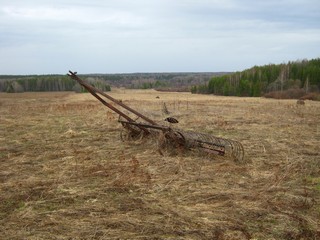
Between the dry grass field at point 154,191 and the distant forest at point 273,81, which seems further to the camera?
the distant forest at point 273,81

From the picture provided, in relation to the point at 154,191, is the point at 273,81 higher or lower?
higher

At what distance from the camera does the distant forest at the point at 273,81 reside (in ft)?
212

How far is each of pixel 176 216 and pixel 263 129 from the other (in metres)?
9.89

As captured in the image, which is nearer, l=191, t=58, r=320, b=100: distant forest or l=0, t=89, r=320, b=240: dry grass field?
l=0, t=89, r=320, b=240: dry grass field

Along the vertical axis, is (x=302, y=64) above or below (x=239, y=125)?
above

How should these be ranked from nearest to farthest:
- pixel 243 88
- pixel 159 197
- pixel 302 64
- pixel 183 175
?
Answer: pixel 159 197 < pixel 183 175 < pixel 243 88 < pixel 302 64

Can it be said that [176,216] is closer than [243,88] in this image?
Yes

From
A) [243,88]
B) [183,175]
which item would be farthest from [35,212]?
[243,88]

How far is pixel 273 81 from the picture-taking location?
239 feet

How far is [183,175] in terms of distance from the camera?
782cm

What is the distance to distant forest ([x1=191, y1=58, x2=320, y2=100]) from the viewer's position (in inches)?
2539

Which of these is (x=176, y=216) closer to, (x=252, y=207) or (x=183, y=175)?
(x=252, y=207)

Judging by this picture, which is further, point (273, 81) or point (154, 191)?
point (273, 81)

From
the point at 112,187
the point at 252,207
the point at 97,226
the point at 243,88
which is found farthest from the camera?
the point at 243,88
